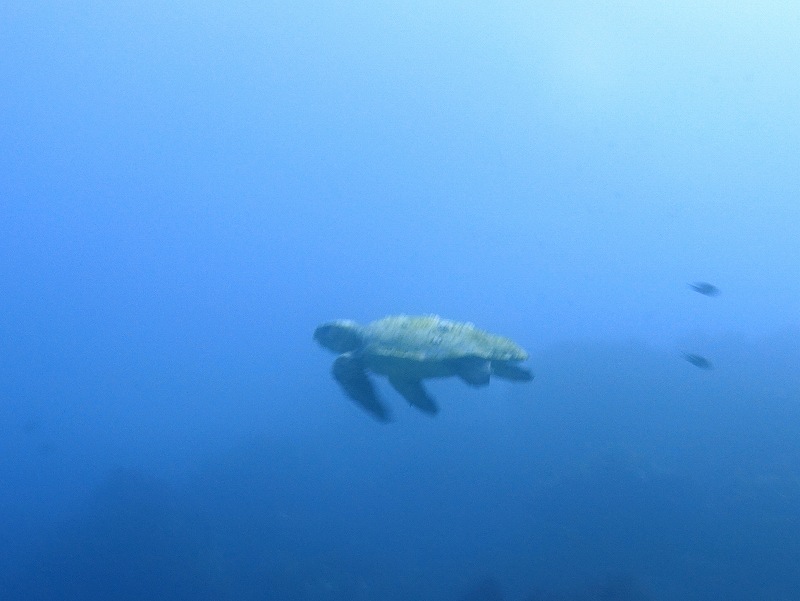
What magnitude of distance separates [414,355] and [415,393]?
887mm

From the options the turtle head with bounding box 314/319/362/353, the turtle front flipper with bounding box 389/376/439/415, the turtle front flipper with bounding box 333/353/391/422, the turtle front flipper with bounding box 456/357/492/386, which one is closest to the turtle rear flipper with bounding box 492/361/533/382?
the turtle front flipper with bounding box 456/357/492/386

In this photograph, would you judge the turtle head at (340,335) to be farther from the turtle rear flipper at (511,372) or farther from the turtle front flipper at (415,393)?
the turtle rear flipper at (511,372)

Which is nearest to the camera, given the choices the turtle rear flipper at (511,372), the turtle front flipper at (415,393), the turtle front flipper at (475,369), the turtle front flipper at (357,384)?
the turtle front flipper at (475,369)

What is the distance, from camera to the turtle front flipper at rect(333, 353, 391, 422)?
20.1 feet

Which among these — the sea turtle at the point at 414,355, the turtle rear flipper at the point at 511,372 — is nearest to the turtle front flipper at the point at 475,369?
the sea turtle at the point at 414,355

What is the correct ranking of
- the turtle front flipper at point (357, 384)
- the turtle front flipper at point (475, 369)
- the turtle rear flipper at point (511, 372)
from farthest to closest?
the turtle front flipper at point (357, 384) → the turtle rear flipper at point (511, 372) → the turtle front flipper at point (475, 369)

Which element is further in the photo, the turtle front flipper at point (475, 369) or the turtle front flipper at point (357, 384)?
the turtle front flipper at point (357, 384)

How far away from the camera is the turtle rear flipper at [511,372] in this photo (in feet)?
19.6

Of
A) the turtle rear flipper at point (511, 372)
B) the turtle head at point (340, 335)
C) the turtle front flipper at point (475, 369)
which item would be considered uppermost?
the turtle head at point (340, 335)

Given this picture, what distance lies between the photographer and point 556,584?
30.8 ft

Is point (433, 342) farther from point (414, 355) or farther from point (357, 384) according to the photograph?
point (357, 384)

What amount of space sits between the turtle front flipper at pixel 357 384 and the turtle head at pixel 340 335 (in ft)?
0.61

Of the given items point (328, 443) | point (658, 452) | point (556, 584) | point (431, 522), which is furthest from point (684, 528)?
point (328, 443)

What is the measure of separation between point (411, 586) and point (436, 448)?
7.52 m
